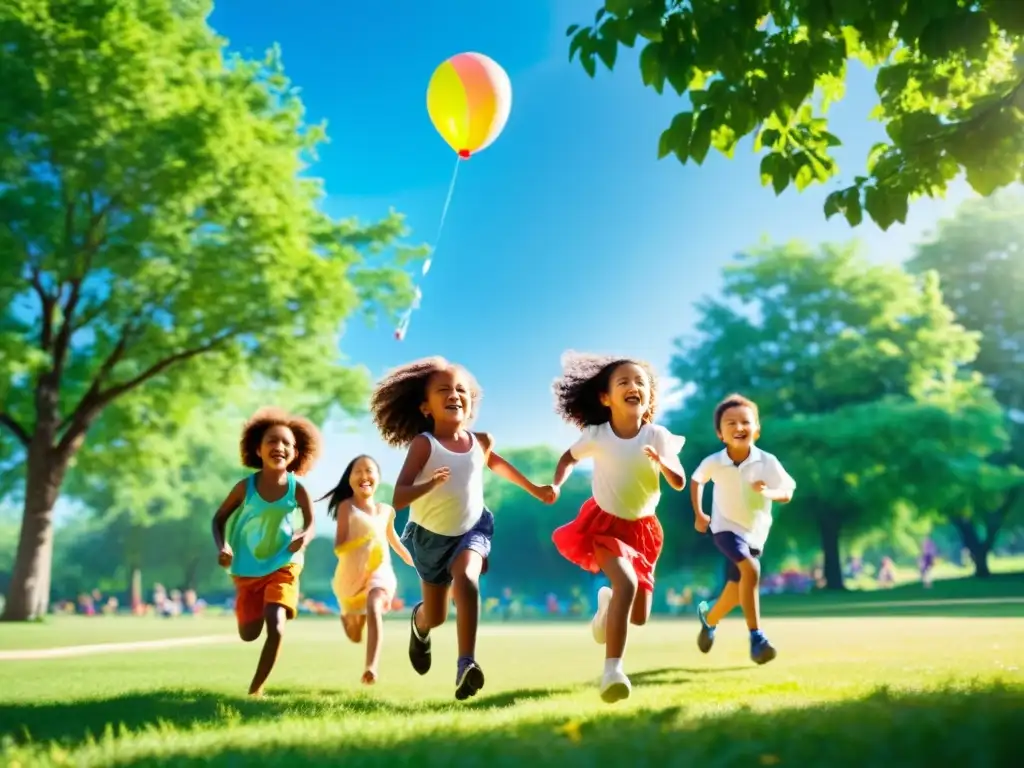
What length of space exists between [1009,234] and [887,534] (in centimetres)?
1477

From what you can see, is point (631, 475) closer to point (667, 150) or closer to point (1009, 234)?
point (667, 150)

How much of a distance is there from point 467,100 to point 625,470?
7.44 m

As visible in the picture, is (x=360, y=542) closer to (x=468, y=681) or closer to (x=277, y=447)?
(x=277, y=447)

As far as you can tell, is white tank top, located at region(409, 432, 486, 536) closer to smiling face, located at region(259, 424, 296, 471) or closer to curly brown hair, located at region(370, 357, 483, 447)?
curly brown hair, located at region(370, 357, 483, 447)

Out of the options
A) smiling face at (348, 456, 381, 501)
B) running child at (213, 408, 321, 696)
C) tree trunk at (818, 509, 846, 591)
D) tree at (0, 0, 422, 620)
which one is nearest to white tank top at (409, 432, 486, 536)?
running child at (213, 408, 321, 696)

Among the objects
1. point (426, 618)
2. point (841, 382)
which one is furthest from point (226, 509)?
point (841, 382)

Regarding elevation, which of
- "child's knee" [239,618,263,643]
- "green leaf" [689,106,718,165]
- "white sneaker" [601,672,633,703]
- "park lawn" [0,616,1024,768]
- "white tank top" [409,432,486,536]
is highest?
"green leaf" [689,106,718,165]

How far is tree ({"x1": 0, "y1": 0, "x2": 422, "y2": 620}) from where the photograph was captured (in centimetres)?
2064

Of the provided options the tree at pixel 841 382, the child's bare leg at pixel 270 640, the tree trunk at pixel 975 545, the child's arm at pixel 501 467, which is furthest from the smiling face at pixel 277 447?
the tree trunk at pixel 975 545

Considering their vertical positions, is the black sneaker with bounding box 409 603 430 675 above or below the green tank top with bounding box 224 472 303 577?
below

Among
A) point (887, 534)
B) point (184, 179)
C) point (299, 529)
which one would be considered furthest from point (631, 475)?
point (887, 534)

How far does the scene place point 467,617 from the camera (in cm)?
660

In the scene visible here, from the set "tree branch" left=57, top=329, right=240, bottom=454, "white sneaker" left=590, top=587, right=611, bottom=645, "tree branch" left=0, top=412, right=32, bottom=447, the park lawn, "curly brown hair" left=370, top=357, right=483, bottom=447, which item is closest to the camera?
the park lawn

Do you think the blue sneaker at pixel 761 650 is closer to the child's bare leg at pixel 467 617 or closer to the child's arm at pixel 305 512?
the child's bare leg at pixel 467 617
